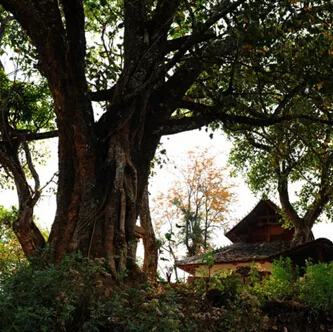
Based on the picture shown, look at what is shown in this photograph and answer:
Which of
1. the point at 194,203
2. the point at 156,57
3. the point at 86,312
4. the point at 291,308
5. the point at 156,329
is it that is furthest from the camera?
the point at 194,203

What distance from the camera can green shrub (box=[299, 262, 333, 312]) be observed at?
7641 mm

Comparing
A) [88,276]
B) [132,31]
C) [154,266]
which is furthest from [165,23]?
[88,276]

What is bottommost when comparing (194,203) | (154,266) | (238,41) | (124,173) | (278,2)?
(154,266)

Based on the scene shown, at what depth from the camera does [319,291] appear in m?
7.66

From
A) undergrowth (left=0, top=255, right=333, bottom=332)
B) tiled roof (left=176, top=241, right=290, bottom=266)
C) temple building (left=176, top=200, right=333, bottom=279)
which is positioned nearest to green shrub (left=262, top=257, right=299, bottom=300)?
undergrowth (left=0, top=255, right=333, bottom=332)

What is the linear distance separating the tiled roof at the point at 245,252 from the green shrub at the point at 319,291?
14.5m

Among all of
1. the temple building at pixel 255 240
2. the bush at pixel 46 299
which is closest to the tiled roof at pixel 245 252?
the temple building at pixel 255 240

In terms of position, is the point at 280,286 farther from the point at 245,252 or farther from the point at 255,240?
the point at 255,240

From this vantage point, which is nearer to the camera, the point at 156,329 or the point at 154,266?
the point at 156,329

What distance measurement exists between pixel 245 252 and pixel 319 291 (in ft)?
56.5

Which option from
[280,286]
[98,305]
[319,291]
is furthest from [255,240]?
[98,305]

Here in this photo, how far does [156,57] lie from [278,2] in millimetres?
2284

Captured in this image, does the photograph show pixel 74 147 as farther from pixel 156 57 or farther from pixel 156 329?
pixel 156 329

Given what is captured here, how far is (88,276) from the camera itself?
4.98 meters
